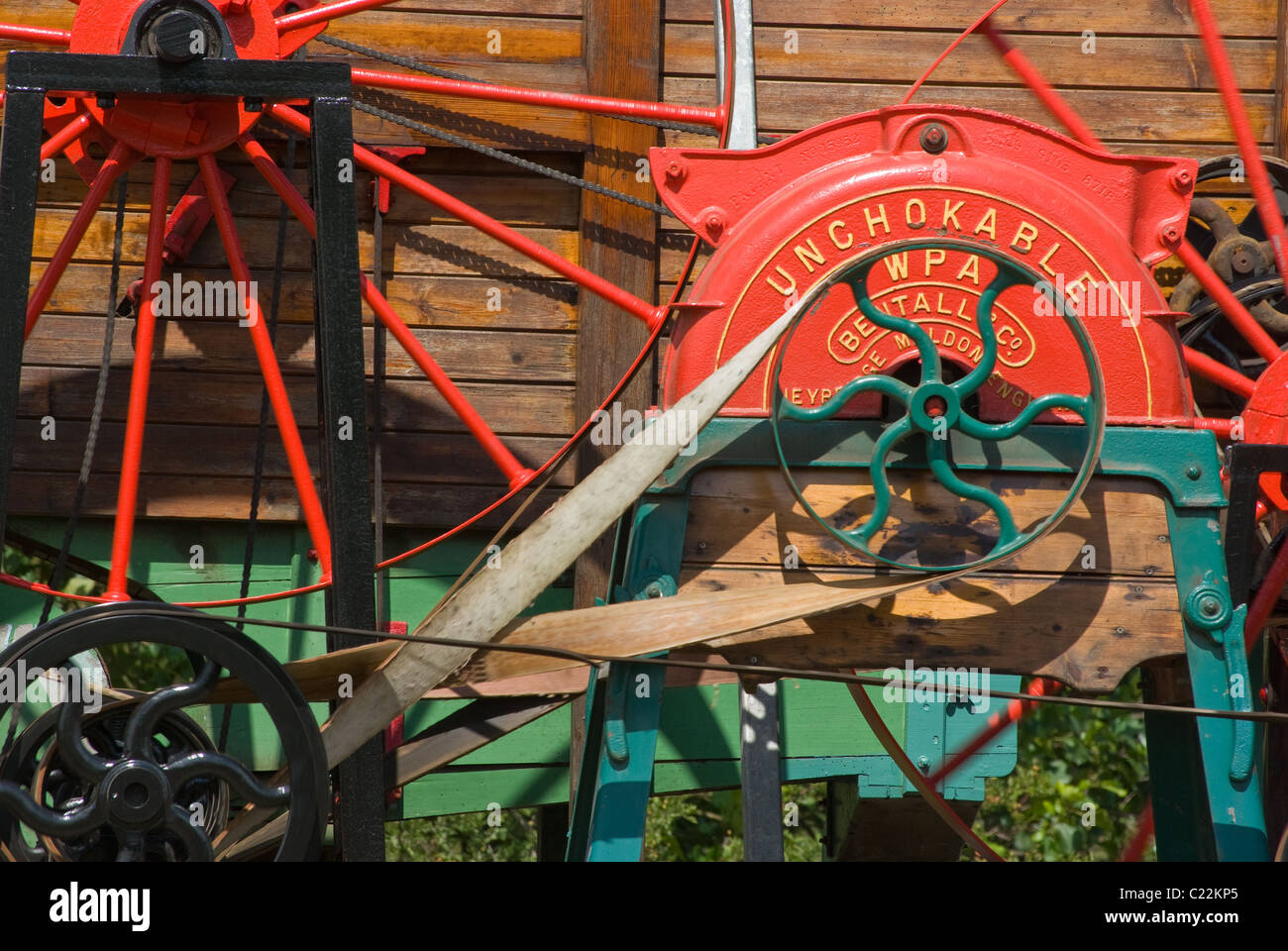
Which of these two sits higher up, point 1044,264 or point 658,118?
point 658,118

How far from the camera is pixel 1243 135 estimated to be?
409 cm

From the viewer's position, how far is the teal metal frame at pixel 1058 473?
327cm

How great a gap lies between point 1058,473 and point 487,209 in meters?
2.50

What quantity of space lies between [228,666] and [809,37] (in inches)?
132

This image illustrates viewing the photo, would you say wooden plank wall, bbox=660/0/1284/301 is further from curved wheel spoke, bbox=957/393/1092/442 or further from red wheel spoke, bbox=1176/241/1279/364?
curved wheel spoke, bbox=957/393/1092/442

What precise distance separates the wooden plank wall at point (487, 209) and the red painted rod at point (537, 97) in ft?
1.21

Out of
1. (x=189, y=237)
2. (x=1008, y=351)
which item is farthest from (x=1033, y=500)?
(x=189, y=237)

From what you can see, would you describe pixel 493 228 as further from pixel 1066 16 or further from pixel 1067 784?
pixel 1067 784

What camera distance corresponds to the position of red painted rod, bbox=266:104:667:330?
4.43 meters

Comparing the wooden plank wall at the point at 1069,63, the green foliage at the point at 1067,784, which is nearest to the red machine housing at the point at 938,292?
the wooden plank wall at the point at 1069,63

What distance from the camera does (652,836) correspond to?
26.7 feet

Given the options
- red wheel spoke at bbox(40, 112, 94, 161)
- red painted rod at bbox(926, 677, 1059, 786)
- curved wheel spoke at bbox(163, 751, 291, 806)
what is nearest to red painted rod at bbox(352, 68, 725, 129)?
red wheel spoke at bbox(40, 112, 94, 161)

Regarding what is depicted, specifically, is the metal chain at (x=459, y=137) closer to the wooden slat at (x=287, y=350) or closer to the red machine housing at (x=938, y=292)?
the wooden slat at (x=287, y=350)

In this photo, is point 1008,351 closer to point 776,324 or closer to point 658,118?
point 776,324
